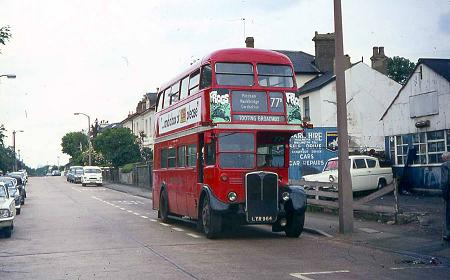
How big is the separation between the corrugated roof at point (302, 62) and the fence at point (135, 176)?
591 inches

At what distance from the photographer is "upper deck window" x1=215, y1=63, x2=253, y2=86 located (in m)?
14.8

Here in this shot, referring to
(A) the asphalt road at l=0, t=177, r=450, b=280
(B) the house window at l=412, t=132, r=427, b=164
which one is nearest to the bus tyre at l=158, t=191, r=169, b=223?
(A) the asphalt road at l=0, t=177, r=450, b=280

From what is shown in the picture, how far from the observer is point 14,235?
1684 cm

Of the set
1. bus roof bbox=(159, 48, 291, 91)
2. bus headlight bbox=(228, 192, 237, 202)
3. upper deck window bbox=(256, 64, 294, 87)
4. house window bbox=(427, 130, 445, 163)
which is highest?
bus roof bbox=(159, 48, 291, 91)

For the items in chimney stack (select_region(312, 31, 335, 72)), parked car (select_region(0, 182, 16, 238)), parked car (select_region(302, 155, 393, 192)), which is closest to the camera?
parked car (select_region(0, 182, 16, 238))

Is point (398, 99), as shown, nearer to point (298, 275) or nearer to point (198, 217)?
point (198, 217)

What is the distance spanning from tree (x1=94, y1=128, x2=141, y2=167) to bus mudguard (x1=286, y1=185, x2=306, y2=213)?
4783 cm

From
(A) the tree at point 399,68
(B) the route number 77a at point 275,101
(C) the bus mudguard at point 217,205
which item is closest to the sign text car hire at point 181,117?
(B) the route number 77a at point 275,101

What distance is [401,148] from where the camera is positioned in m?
29.0

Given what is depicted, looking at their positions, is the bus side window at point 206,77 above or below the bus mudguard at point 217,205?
above

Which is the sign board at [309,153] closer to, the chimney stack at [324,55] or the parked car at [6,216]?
the parked car at [6,216]

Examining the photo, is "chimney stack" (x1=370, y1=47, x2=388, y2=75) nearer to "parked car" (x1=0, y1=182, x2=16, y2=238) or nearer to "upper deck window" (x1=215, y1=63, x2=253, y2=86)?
"upper deck window" (x1=215, y1=63, x2=253, y2=86)

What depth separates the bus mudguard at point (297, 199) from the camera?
14.7 metres

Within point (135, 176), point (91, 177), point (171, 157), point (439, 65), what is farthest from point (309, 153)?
point (91, 177)
